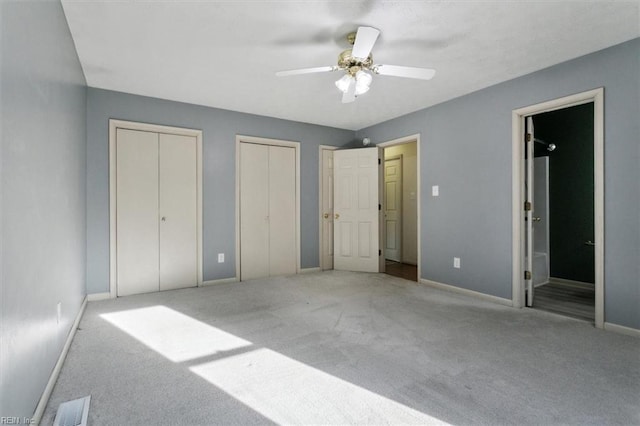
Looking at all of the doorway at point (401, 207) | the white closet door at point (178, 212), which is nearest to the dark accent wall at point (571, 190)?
the doorway at point (401, 207)

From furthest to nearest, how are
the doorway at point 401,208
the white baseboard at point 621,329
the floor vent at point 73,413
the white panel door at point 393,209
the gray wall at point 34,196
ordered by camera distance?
the white panel door at point 393,209 < the doorway at point 401,208 < the white baseboard at point 621,329 < the floor vent at point 73,413 < the gray wall at point 34,196

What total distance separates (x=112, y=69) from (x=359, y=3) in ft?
8.10

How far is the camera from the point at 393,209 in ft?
20.1

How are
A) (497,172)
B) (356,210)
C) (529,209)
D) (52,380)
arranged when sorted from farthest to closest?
1. (356,210)
2. (497,172)
3. (529,209)
4. (52,380)

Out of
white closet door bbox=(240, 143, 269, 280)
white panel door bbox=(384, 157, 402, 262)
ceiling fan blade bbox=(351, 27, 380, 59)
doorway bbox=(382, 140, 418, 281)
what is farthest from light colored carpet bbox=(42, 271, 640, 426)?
white panel door bbox=(384, 157, 402, 262)

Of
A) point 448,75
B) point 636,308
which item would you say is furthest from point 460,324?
point 448,75

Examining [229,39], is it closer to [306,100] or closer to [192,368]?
[306,100]

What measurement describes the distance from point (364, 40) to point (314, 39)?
535 millimetres

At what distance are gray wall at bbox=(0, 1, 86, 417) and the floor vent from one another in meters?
0.13

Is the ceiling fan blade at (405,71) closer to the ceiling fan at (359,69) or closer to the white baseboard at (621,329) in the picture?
the ceiling fan at (359,69)

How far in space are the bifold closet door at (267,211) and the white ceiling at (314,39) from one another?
1175 millimetres

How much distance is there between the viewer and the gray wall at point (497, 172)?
7.98 feet

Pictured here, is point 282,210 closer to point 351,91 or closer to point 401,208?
point 351,91

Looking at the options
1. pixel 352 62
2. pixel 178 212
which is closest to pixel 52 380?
pixel 178 212
